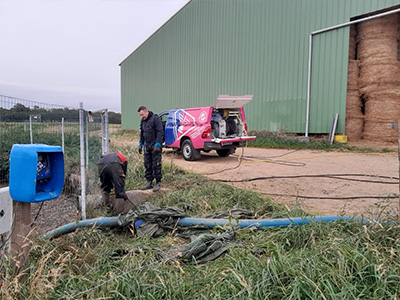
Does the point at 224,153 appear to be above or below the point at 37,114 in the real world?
below

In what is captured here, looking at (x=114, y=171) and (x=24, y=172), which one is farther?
(x=114, y=171)

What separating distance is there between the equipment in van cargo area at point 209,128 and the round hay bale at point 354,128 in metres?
5.52

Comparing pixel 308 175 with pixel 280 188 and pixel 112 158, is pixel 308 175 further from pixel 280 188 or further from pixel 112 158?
pixel 112 158

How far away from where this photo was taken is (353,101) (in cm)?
1331

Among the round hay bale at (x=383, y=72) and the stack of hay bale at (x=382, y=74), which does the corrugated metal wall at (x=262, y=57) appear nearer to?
the stack of hay bale at (x=382, y=74)

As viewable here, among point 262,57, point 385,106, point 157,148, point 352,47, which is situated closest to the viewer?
point 157,148

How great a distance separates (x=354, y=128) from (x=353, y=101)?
3.90 ft

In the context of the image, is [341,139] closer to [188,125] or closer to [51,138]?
[188,125]

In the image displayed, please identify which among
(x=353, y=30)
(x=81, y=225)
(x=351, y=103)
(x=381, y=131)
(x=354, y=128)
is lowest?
(x=81, y=225)

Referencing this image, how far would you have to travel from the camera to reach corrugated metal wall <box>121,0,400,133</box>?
532 inches

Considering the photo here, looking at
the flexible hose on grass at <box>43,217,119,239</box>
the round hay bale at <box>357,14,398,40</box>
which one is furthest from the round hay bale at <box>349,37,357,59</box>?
the flexible hose on grass at <box>43,217,119,239</box>

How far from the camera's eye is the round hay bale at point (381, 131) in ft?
41.2

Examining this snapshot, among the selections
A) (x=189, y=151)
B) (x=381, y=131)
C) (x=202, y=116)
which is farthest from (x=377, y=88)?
(x=189, y=151)

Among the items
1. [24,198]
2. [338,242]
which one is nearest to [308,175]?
[338,242]
